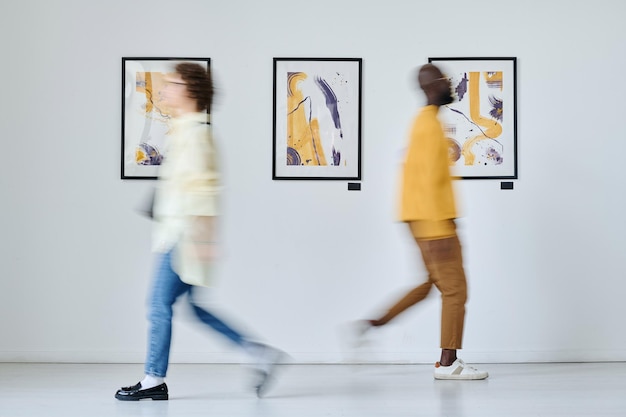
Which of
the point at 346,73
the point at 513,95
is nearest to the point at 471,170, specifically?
the point at 513,95

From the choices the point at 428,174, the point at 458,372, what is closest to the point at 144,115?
the point at 428,174

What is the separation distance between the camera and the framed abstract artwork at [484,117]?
4414 millimetres

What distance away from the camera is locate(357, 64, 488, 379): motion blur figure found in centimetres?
368

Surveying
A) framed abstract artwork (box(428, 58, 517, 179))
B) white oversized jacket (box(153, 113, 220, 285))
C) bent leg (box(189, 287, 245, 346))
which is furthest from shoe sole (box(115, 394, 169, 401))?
framed abstract artwork (box(428, 58, 517, 179))

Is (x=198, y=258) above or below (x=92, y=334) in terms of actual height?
above

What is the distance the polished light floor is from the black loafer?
0.10 ft

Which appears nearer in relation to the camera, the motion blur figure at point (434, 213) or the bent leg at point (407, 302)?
the motion blur figure at point (434, 213)

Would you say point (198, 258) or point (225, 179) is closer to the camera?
point (198, 258)

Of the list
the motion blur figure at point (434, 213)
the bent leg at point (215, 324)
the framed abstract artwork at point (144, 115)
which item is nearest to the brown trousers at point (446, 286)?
the motion blur figure at point (434, 213)

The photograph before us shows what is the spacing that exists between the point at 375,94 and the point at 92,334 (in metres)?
1.98

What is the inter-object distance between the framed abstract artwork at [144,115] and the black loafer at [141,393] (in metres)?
1.38

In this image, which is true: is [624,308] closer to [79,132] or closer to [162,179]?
[162,179]

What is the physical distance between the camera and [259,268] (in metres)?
4.43

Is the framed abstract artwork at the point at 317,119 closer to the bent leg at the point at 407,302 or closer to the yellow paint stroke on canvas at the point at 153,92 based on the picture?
the yellow paint stroke on canvas at the point at 153,92
